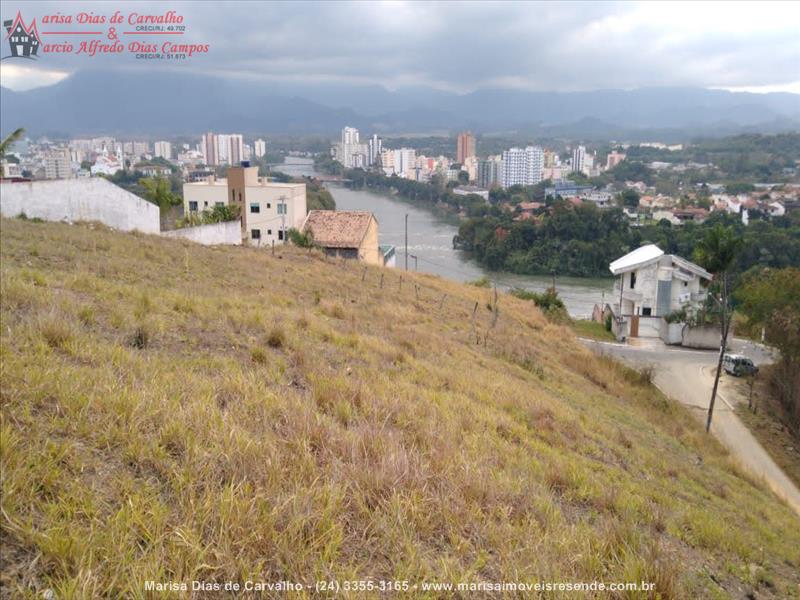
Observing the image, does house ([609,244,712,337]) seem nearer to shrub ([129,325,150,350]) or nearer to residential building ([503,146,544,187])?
shrub ([129,325,150,350])

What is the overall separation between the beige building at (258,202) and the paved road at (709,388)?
19935 millimetres

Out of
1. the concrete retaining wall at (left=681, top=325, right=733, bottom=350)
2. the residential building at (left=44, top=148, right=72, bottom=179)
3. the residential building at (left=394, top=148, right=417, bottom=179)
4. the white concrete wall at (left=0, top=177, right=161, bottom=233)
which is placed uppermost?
the residential building at (left=394, top=148, right=417, bottom=179)

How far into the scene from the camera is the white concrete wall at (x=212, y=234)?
21.4m

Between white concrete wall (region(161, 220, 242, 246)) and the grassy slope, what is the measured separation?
13904 mm

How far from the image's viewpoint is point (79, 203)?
18.5 meters

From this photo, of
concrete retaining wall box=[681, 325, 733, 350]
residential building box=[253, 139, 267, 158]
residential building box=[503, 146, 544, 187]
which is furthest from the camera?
residential building box=[253, 139, 267, 158]

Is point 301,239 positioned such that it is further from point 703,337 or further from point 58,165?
point 58,165

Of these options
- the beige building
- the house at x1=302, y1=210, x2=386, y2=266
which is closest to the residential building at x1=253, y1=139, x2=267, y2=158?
the beige building

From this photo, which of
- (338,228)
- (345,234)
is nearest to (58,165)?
(338,228)

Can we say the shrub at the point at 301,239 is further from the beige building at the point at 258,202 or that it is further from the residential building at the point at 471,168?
the residential building at the point at 471,168

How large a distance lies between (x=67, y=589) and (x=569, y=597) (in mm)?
1990

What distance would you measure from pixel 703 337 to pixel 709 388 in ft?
25.5

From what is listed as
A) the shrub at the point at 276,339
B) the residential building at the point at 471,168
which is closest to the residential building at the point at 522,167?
the residential building at the point at 471,168

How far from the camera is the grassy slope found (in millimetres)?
2422
